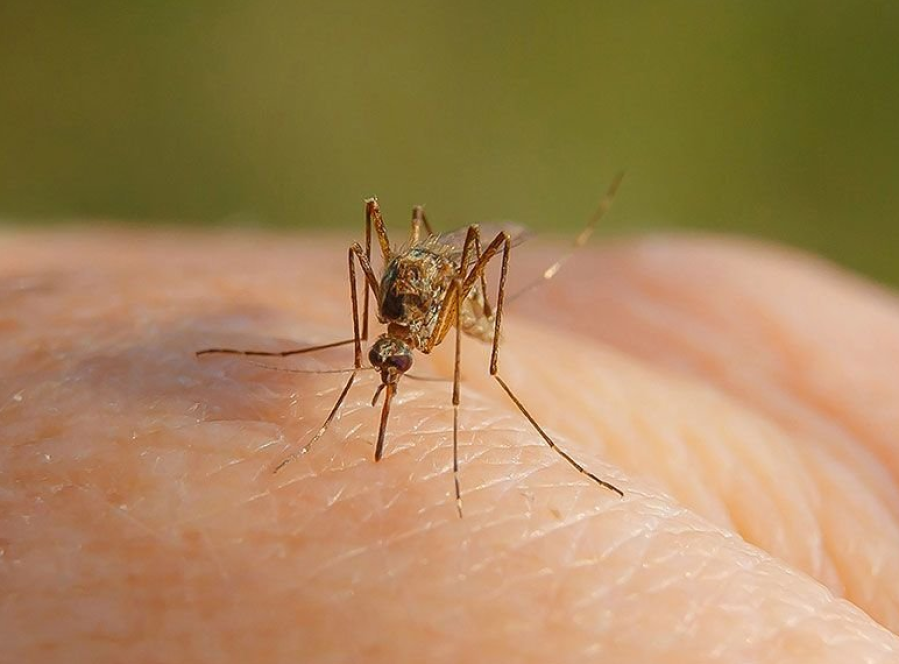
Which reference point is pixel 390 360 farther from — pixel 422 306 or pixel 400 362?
pixel 422 306

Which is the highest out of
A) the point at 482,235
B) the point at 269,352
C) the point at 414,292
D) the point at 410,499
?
the point at 482,235

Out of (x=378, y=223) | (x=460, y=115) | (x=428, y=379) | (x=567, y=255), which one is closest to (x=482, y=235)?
(x=378, y=223)

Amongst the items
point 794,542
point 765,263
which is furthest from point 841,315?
point 794,542

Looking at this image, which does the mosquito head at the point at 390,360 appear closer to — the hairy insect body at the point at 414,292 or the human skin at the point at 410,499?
the human skin at the point at 410,499

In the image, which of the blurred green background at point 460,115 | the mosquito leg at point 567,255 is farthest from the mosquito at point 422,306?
the blurred green background at point 460,115

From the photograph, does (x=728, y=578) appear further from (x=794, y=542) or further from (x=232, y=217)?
(x=232, y=217)
